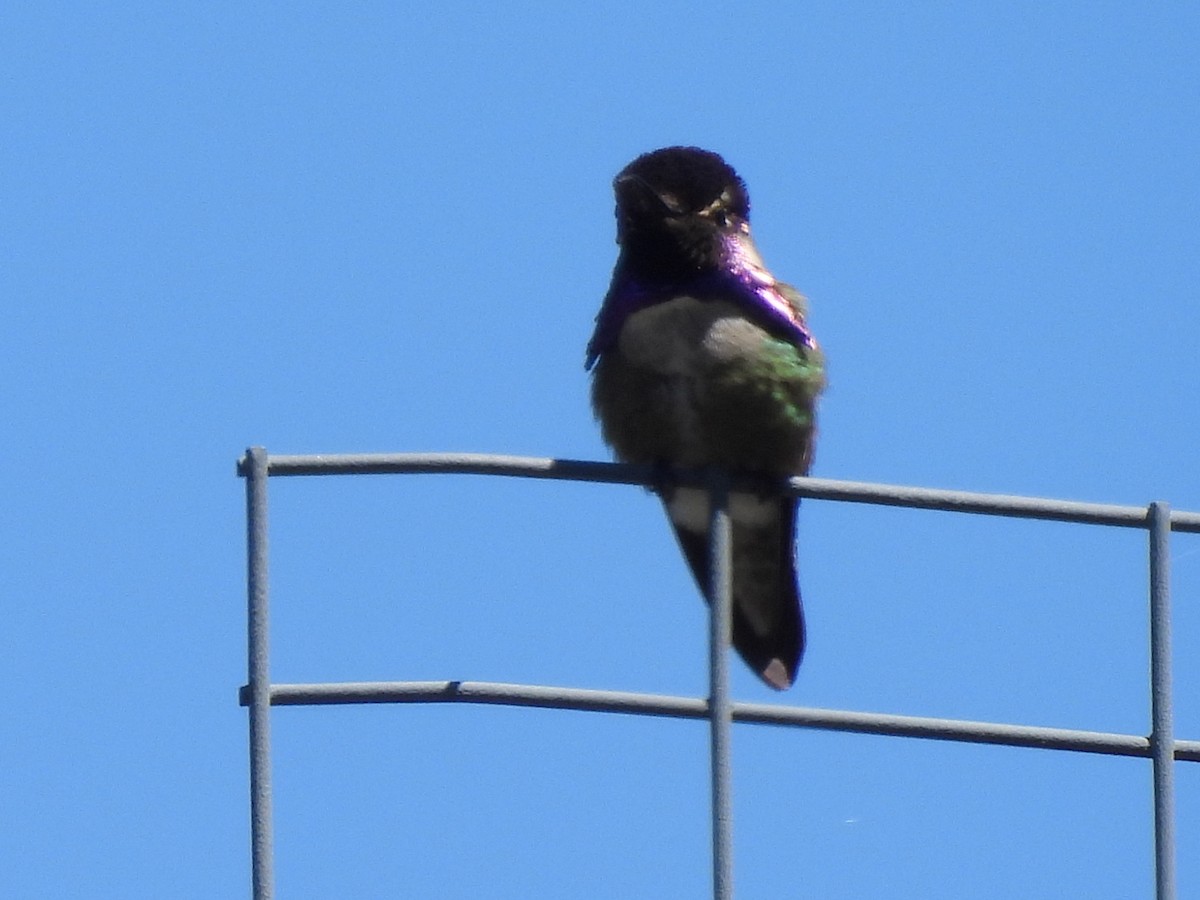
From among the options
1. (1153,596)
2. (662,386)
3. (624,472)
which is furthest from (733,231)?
(1153,596)

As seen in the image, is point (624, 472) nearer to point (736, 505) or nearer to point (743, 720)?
point (743, 720)

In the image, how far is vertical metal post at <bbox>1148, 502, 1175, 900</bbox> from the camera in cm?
348

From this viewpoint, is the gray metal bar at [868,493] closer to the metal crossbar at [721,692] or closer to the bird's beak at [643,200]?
the metal crossbar at [721,692]

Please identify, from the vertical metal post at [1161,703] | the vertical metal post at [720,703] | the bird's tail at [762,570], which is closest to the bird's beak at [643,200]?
the bird's tail at [762,570]

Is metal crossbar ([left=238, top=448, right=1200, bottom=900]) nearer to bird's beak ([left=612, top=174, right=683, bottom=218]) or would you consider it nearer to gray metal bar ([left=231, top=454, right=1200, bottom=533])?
gray metal bar ([left=231, top=454, right=1200, bottom=533])

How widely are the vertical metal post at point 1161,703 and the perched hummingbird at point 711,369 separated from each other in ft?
5.34

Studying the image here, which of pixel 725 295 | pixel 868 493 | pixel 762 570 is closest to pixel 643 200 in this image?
pixel 725 295

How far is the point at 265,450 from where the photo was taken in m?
3.60

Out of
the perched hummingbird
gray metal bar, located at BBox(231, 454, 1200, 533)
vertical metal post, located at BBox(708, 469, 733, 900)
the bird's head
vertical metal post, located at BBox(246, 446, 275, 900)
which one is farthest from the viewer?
the bird's head

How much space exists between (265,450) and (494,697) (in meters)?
0.51

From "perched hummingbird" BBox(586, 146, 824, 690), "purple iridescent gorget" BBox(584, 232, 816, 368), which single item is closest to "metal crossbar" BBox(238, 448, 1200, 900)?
"perched hummingbird" BBox(586, 146, 824, 690)

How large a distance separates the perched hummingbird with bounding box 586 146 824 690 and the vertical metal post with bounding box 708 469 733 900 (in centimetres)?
142

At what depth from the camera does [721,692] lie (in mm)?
3545

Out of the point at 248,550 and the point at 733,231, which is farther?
the point at 733,231
